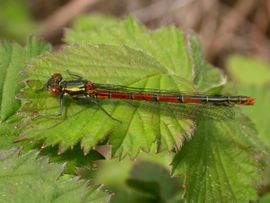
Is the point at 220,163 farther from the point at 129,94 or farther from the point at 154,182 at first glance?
the point at 154,182

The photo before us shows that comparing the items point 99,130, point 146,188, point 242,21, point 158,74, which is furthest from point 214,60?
point 99,130

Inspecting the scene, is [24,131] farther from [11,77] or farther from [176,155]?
[176,155]

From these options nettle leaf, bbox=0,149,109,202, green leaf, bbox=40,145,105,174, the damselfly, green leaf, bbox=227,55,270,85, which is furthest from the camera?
green leaf, bbox=227,55,270,85

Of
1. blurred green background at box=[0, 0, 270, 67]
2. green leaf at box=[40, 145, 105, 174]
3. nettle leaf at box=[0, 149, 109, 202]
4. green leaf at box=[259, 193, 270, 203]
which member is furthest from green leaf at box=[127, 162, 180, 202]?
blurred green background at box=[0, 0, 270, 67]

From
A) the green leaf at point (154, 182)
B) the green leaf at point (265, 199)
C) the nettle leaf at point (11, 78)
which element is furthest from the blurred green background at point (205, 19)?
the nettle leaf at point (11, 78)

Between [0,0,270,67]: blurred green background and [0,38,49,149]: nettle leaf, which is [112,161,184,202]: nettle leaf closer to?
[0,38,49,149]: nettle leaf

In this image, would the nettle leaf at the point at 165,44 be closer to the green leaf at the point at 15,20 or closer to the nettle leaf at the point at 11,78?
the nettle leaf at the point at 11,78

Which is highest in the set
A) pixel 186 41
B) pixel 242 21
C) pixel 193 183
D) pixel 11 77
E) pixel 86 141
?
pixel 242 21
